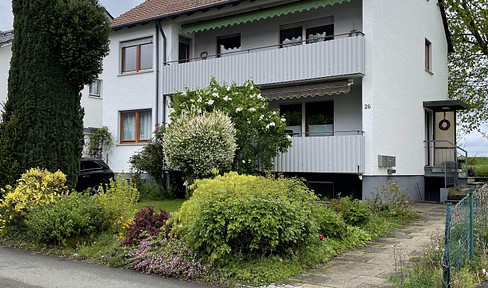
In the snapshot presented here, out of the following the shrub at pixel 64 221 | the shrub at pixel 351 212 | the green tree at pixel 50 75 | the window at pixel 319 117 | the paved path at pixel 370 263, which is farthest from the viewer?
the window at pixel 319 117

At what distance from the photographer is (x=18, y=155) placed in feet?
37.9

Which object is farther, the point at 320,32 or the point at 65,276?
the point at 320,32

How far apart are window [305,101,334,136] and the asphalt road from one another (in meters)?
10.8

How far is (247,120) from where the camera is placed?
14.5m

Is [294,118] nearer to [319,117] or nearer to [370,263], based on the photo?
[319,117]

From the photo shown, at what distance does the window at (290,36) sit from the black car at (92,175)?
8.22 meters

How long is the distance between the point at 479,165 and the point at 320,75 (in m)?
17.7

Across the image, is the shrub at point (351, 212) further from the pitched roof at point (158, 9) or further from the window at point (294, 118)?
the pitched roof at point (158, 9)

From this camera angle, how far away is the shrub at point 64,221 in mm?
9086

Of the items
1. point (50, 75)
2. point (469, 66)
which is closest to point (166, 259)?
point (50, 75)

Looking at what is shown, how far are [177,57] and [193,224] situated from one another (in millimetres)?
13418

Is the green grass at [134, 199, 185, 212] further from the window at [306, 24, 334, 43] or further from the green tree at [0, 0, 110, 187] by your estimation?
the window at [306, 24, 334, 43]

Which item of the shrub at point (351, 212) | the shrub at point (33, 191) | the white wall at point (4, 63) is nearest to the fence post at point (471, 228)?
the shrub at point (351, 212)

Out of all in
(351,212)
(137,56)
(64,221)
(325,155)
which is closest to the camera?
(64,221)
